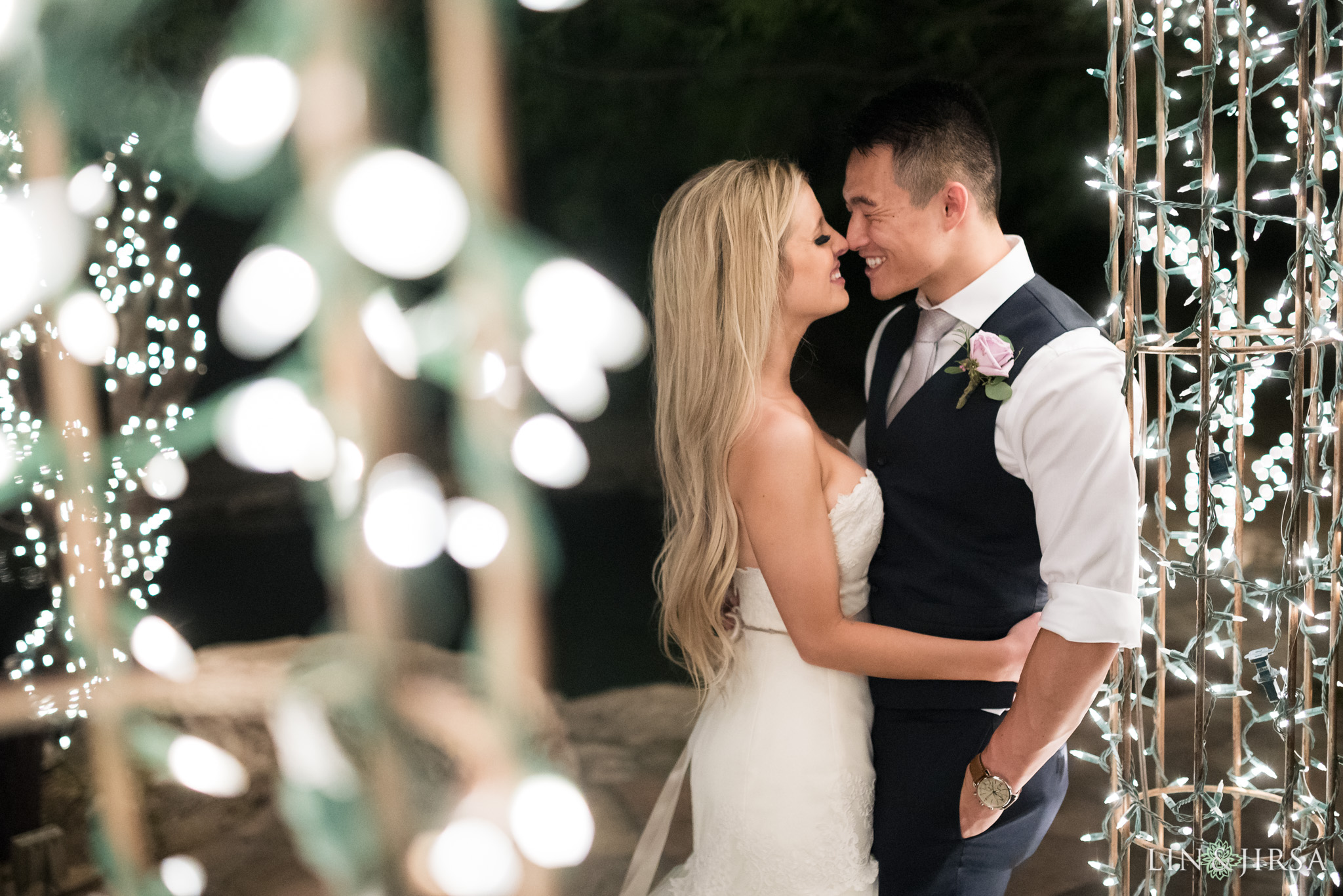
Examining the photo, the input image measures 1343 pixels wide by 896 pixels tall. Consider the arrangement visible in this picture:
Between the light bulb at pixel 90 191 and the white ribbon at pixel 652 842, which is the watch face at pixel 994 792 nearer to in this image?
the white ribbon at pixel 652 842

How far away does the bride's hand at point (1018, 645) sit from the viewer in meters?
1.25

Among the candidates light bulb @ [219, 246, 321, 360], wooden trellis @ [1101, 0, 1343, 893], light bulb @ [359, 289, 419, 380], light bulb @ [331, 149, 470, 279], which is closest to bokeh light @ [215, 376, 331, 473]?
light bulb @ [219, 246, 321, 360]

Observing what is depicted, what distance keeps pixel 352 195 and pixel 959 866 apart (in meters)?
2.05

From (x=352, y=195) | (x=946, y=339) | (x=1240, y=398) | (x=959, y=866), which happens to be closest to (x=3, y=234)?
(x=352, y=195)

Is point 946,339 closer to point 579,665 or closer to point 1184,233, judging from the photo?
point 1184,233

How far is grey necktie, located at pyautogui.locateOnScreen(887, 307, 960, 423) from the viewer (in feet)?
4.39

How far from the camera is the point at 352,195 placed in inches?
93.2

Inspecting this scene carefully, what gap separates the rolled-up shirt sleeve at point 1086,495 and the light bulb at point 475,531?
1.89 metres

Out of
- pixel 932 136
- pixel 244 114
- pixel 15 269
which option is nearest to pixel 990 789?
pixel 932 136

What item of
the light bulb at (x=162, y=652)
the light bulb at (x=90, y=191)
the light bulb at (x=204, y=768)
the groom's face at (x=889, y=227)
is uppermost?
the light bulb at (x=90, y=191)

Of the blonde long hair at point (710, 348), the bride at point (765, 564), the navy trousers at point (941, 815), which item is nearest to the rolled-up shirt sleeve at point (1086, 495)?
the bride at point (765, 564)

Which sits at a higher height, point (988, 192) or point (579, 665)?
point (988, 192)

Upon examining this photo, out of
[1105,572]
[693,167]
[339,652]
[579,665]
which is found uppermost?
[693,167]

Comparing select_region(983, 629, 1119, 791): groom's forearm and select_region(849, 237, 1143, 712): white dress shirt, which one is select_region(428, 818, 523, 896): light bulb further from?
select_region(849, 237, 1143, 712): white dress shirt
